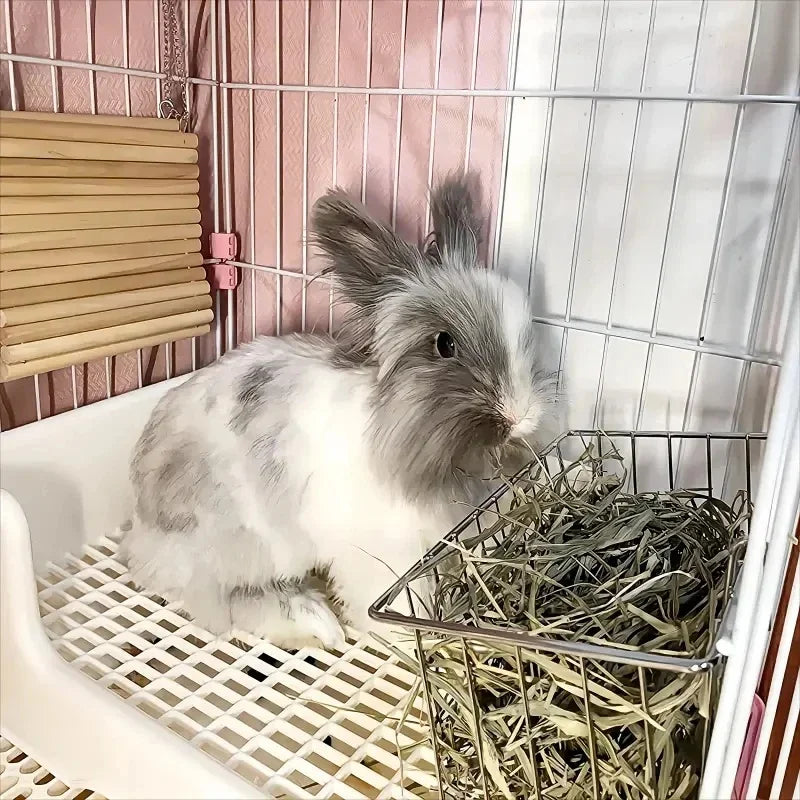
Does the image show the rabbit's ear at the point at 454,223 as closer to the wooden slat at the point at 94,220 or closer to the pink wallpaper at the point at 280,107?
the pink wallpaper at the point at 280,107

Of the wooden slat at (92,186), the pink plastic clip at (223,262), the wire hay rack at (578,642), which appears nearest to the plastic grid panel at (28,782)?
the wire hay rack at (578,642)

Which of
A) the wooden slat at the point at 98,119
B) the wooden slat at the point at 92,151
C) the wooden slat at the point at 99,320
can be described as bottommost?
the wooden slat at the point at 99,320

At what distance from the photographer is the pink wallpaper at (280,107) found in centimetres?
124

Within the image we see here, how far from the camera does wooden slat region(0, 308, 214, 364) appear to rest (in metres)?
1.22

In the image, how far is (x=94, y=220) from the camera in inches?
50.7

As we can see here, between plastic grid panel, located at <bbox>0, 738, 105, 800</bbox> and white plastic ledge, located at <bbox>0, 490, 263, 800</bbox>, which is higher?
white plastic ledge, located at <bbox>0, 490, 263, 800</bbox>

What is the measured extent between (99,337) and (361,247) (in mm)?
501

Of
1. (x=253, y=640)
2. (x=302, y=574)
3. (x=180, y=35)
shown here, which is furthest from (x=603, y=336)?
(x=180, y=35)

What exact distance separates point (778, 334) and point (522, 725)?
0.61 m

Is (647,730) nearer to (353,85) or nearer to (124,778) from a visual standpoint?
(124,778)

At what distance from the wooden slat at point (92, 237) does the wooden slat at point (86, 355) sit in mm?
167

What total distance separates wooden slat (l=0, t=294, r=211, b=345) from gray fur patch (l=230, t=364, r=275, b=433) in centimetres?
26

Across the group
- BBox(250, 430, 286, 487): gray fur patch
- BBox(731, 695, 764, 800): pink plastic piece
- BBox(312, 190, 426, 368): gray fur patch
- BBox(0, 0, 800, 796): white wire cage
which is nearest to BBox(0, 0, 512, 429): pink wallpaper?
BBox(0, 0, 800, 796): white wire cage

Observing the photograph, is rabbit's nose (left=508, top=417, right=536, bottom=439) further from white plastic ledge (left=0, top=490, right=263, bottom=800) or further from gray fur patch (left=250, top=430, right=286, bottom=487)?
white plastic ledge (left=0, top=490, right=263, bottom=800)
